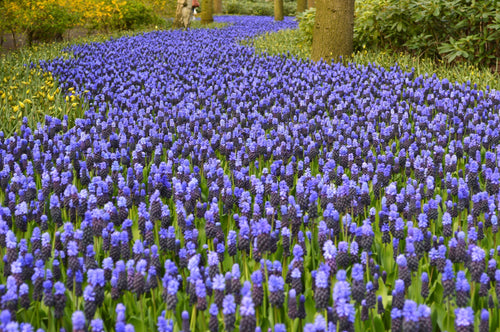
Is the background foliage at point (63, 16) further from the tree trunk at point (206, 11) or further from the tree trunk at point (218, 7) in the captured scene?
the tree trunk at point (218, 7)

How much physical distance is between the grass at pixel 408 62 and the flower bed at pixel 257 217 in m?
1.21

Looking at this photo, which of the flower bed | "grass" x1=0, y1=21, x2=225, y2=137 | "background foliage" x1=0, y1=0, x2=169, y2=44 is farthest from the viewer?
"background foliage" x1=0, y1=0, x2=169, y2=44

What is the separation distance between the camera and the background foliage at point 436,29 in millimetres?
10117

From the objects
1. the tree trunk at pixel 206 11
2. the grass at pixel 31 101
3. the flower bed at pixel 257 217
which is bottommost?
the flower bed at pixel 257 217

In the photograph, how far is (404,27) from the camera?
1105cm

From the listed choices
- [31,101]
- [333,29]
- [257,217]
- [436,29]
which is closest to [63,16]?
[333,29]

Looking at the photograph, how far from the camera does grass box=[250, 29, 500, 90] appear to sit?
338 inches

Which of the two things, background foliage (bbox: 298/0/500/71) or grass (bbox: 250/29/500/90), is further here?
background foliage (bbox: 298/0/500/71)

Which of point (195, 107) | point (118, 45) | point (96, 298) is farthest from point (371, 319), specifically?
point (118, 45)

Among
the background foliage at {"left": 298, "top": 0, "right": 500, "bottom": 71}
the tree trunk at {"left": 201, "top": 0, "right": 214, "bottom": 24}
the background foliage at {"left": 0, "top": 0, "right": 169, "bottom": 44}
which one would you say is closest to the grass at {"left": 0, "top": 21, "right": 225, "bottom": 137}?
the background foliage at {"left": 0, "top": 0, "right": 169, "bottom": 44}

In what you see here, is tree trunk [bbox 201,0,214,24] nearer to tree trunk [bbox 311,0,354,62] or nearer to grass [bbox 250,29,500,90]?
grass [bbox 250,29,500,90]

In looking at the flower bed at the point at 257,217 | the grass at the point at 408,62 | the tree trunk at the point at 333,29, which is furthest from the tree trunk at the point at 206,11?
the flower bed at the point at 257,217

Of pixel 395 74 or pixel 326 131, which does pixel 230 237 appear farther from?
pixel 395 74

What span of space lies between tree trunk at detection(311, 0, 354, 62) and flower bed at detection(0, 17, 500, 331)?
336 cm
